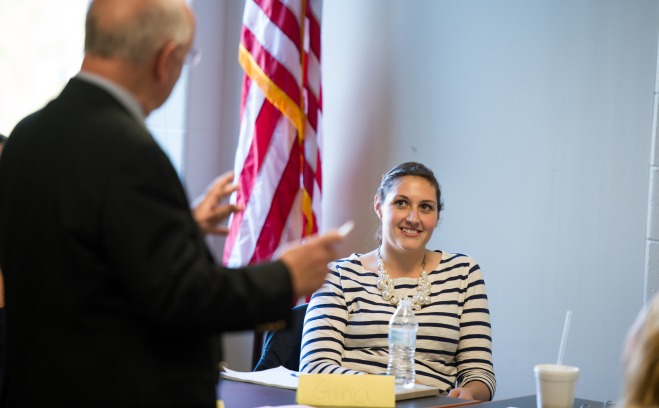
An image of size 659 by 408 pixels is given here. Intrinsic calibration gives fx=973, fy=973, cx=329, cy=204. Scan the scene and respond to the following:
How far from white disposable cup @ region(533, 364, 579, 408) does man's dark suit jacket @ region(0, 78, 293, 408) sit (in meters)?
1.02

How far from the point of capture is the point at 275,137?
A: 429 centimetres

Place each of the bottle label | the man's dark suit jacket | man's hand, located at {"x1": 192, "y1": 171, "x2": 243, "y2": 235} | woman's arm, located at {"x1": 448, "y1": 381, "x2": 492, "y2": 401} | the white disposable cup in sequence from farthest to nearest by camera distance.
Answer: the bottle label, woman's arm, located at {"x1": 448, "y1": 381, "x2": 492, "y2": 401}, the white disposable cup, man's hand, located at {"x1": 192, "y1": 171, "x2": 243, "y2": 235}, the man's dark suit jacket

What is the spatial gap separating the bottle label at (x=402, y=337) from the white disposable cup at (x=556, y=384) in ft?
2.30

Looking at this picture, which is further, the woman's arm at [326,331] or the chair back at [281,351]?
the chair back at [281,351]

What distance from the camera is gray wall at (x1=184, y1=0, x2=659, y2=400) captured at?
140 inches

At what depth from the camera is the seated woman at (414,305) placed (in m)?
3.01

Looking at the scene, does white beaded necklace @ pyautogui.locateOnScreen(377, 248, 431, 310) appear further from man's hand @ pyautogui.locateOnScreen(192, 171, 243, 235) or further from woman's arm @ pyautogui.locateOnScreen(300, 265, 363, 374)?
man's hand @ pyautogui.locateOnScreen(192, 171, 243, 235)

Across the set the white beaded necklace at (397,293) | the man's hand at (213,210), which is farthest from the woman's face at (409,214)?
the man's hand at (213,210)

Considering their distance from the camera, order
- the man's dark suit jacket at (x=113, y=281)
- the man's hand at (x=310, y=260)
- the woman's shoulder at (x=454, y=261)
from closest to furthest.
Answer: the man's dark suit jacket at (x=113, y=281), the man's hand at (x=310, y=260), the woman's shoulder at (x=454, y=261)

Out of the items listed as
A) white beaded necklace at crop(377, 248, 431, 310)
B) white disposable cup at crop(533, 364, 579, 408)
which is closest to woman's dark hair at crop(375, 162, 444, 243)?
white beaded necklace at crop(377, 248, 431, 310)

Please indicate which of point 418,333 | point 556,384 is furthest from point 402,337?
point 556,384

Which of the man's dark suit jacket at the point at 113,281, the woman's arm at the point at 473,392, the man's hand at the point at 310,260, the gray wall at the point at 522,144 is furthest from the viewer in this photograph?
the gray wall at the point at 522,144

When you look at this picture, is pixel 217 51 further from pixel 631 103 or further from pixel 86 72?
pixel 86 72

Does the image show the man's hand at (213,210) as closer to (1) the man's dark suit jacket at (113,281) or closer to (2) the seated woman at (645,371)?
(1) the man's dark suit jacket at (113,281)
